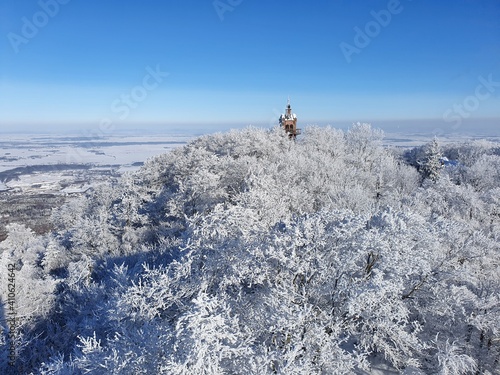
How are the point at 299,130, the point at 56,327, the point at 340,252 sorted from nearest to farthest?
the point at 340,252 < the point at 56,327 < the point at 299,130

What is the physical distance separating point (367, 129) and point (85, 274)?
3212 cm

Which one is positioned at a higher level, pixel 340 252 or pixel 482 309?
pixel 340 252

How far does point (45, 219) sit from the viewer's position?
256ft

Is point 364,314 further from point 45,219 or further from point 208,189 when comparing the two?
point 45,219

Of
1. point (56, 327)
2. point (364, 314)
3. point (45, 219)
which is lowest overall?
point (45, 219)

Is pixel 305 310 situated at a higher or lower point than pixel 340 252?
lower

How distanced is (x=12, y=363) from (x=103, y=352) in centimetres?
1014

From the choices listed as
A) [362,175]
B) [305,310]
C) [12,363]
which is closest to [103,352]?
[305,310]

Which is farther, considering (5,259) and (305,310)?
(5,259)

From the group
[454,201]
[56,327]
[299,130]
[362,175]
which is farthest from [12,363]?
[299,130]

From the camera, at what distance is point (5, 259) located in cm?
2409

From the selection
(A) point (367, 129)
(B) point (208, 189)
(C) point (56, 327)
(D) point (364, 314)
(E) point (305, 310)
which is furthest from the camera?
(A) point (367, 129)

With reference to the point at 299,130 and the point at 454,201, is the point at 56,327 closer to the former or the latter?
the point at 454,201

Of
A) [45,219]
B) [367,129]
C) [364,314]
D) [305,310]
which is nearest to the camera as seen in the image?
[305,310]
